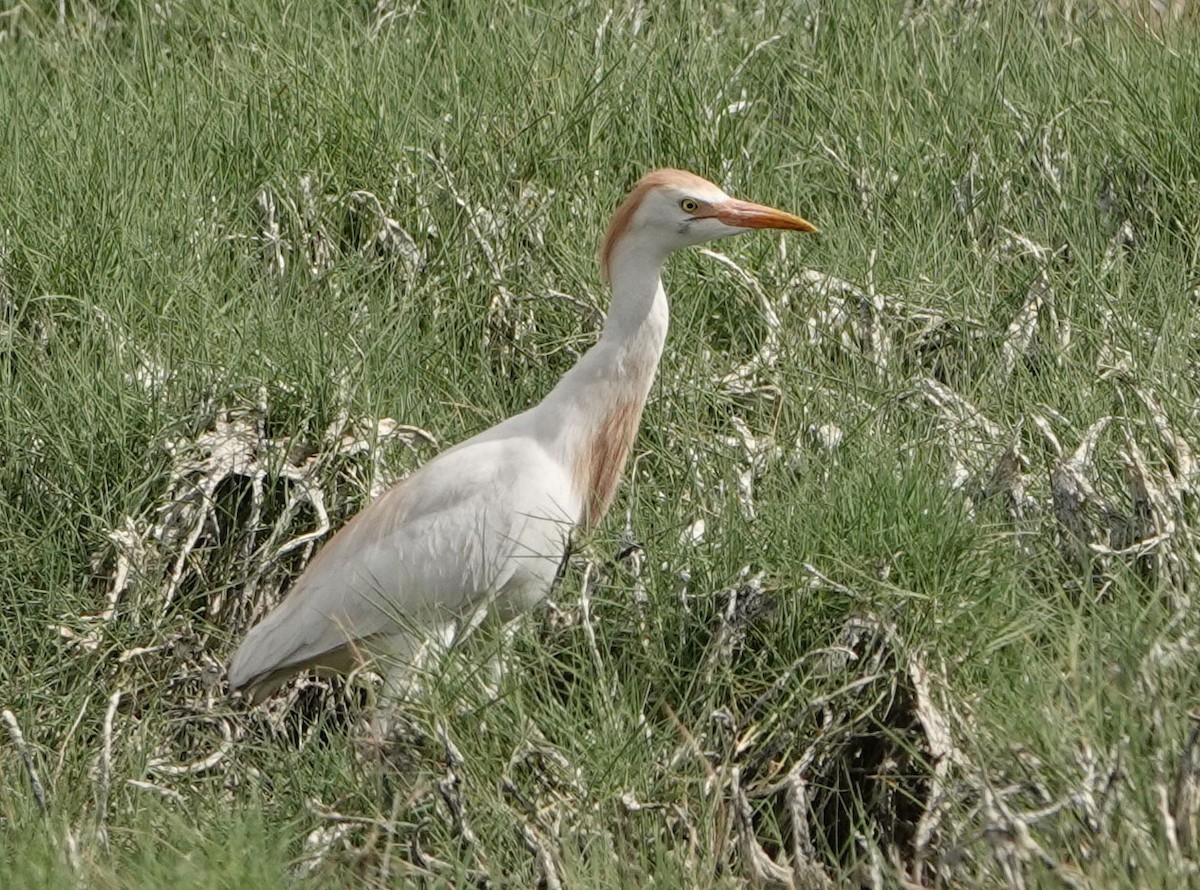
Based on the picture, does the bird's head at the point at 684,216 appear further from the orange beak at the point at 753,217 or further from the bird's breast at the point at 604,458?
the bird's breast at the point at 604,458

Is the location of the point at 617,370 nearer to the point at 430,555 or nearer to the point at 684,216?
the point at 684,216

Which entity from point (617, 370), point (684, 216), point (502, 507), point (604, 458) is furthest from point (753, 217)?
point (502, 507)

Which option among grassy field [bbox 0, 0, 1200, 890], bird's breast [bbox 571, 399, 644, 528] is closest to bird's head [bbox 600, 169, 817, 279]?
bird's breast [bbox 571, 399, 644, 528]

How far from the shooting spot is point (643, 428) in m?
4.31

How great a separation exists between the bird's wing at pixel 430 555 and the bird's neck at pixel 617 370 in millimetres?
87

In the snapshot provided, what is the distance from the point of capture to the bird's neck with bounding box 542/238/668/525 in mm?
3896

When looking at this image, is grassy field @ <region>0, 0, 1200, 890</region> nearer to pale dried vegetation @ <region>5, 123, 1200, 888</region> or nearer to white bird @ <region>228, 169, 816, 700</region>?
pale dried vegetation @ <region>5, 123, 1200, 888</region>

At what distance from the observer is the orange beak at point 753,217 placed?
3.85 metres

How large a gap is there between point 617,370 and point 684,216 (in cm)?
35

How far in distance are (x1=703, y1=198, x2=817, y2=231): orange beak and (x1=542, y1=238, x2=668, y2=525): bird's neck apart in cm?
16

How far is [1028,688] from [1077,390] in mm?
1149

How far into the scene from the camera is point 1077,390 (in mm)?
4020

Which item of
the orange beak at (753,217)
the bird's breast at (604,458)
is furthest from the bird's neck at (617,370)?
the orange beak at (753,217)

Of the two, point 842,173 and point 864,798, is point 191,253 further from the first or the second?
point 864,798
